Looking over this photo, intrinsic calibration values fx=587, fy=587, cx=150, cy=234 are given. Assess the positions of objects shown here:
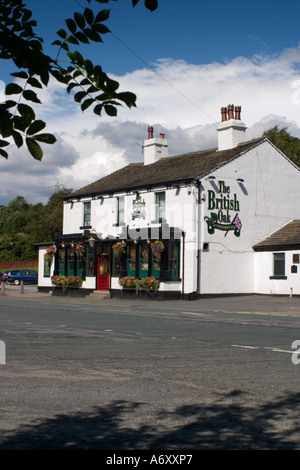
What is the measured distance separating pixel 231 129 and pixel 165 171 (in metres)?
4.74


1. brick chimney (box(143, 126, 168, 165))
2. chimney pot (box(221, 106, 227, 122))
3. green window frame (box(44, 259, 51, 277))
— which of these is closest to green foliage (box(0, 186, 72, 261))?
green window frame (box(44, 259, 51, 277))

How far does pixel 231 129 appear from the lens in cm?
3553

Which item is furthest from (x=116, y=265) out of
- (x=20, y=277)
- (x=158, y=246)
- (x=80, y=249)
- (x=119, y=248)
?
(x=20, y=277)

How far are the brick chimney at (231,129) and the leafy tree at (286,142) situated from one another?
1823 centimetres

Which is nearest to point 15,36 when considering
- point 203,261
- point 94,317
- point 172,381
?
point 172,381

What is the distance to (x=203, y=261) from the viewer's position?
32281 mm

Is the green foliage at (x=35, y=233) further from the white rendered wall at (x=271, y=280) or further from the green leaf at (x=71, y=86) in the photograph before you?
the green leaf at (x=71, y=86)

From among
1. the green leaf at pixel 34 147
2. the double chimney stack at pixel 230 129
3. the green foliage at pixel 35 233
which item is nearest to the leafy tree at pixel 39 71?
the green leaf at pixel 34 147

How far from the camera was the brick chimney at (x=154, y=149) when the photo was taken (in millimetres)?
40094

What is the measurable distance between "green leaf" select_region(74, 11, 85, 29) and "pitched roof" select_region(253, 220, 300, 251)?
94.7 ft

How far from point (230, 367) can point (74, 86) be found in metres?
6.50

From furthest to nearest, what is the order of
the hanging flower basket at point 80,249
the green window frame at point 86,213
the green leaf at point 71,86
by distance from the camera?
the green window frame at point 86,213 < the hanging flower basket at point 80,249 < the green leaf at point 71,86

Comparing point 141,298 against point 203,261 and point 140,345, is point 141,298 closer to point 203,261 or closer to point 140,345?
point 203,261

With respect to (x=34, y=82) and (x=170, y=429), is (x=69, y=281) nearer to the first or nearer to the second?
(x=170, y=429)
